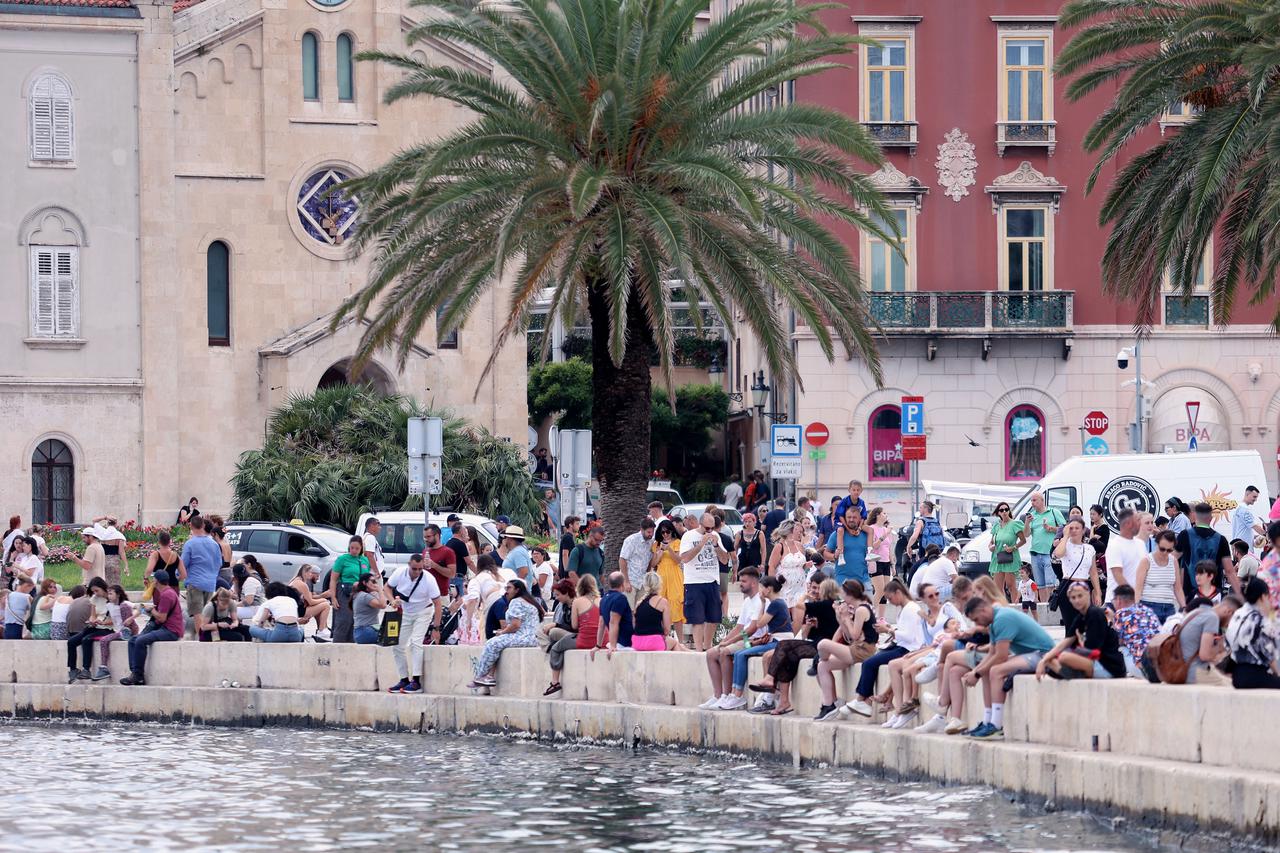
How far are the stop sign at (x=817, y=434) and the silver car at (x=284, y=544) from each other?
1004 cm

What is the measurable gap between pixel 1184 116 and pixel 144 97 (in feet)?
75.1

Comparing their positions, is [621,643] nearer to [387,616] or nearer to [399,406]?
[387,616]

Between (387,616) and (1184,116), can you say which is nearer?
(387,616)

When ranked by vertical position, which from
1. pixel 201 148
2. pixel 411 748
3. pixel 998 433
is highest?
pixel 201 148

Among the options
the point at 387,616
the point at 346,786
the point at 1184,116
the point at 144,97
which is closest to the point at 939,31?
the point at 1184,116

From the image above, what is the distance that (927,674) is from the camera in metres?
18.4

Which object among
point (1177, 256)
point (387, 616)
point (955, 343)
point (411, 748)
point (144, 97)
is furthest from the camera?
Answer: point (144, 97)

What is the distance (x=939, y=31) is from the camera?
45.5 metres

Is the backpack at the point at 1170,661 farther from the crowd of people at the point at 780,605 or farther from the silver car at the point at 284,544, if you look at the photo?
the silver car at the point at 284,544

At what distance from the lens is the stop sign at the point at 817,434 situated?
41219 millimetres

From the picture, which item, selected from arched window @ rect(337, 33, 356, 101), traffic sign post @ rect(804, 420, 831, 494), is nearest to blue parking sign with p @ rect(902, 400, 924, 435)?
A: traffic sign post @ rect(804, 420, 831, 494)

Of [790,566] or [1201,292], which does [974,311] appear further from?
[790,566]

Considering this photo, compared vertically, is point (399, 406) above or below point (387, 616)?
above

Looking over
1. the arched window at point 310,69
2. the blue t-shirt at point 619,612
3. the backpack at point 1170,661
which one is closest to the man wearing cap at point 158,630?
the blue t-shirt at point 619,612
